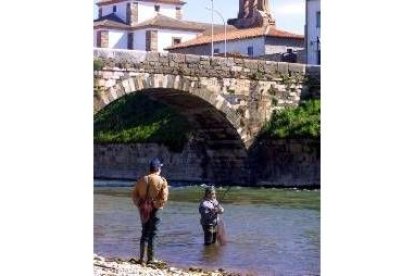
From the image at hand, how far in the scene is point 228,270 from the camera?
5.40 metres

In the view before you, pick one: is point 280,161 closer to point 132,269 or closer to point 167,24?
point 167,24

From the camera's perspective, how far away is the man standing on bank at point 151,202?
5.27 metres

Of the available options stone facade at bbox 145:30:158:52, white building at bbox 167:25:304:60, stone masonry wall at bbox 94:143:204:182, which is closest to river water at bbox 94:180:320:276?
white building at bbox 167:25:304:60

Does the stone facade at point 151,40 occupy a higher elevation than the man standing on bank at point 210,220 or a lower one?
higher

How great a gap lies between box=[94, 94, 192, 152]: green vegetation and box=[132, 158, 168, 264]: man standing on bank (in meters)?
3.86

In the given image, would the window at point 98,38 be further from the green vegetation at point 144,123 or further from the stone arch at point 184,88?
the stone arch at point 184,88

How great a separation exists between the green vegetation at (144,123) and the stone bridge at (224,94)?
17 cm

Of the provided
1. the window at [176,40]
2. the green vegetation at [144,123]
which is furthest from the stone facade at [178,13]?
the green vegetation at [144,123]

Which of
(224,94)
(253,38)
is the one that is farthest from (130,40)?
(224,94)
